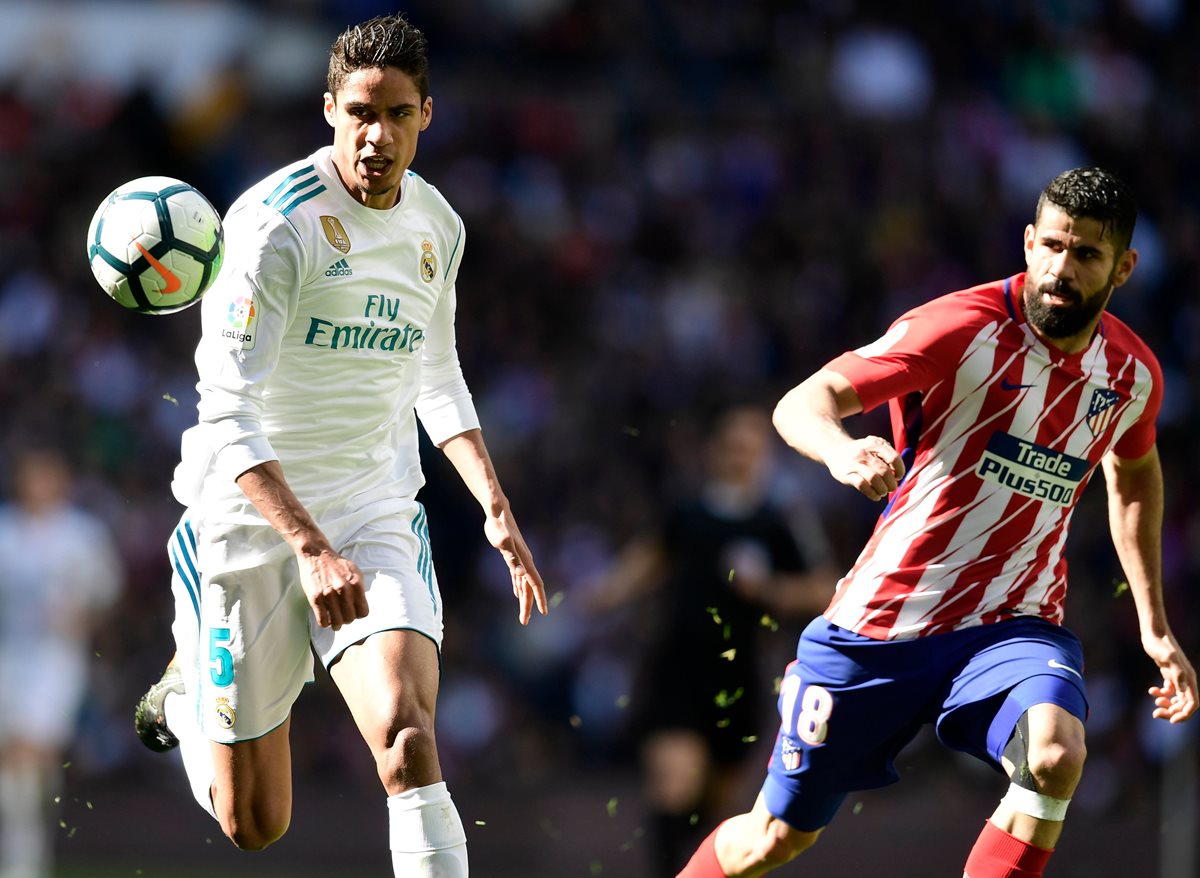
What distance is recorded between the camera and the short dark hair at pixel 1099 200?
15.8ft

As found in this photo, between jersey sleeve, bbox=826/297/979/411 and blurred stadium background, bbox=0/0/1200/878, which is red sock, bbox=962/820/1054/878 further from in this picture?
blurred stadium background, bbox=0/0/1200/878

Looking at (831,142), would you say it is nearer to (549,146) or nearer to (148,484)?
(549,146)

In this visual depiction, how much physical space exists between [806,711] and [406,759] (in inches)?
51.3

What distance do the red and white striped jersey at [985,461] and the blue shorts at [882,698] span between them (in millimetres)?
69

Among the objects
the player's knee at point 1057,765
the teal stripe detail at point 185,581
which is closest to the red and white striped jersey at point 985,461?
the player's knee at point 1057,765

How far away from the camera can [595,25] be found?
53.0ft

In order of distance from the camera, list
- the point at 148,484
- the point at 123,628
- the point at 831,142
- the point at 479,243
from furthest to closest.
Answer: the point at 831,142
the point at 479,243
the point at 148,484
the point at 123,628

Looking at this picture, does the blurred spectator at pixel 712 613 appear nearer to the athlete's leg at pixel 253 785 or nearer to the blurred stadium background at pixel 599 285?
the blurred stadium background at pixel 599 285

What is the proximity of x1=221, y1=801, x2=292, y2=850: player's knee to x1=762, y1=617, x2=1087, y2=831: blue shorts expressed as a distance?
1.52 meters

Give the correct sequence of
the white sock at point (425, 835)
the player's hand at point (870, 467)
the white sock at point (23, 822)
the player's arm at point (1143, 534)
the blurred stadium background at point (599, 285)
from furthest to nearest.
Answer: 1. the blurred stadium background at point (599, 285)
2. the white sock at point (23, 822)
3. the player's arm at point (1143, 534)
4. the white sock at point (425, 835)
5. the player's hand at point (870, 467)

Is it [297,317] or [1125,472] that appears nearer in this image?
[297,317]

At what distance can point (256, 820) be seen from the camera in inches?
206

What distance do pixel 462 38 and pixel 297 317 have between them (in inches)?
448

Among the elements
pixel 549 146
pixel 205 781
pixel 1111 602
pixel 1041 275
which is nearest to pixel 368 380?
pixel 205 781
